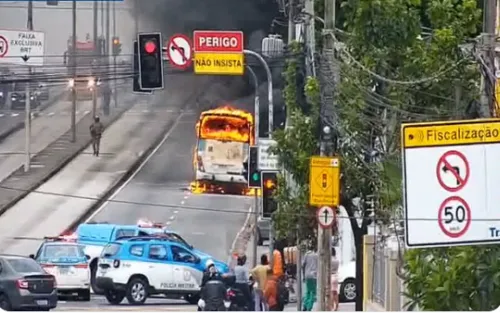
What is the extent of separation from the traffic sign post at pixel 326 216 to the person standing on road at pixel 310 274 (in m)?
2.31

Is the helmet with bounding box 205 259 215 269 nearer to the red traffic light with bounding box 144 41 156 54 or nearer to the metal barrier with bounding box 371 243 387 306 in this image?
the metal barrier with bounding box 371 243 387 306

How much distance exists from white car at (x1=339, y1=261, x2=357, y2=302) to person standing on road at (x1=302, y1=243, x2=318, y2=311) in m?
3.13

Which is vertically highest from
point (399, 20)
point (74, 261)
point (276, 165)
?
point (399, 20)

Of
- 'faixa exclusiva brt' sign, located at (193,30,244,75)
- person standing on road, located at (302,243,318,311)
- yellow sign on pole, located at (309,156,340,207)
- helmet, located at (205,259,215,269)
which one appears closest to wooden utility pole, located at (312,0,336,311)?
yellow sign on pole, located at (309,156,340,207)

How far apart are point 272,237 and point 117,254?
3.09m

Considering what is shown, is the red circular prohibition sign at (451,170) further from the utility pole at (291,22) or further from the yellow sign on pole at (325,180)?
the utility pole at (291,22)

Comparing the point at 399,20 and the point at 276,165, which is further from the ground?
the point at 399,20

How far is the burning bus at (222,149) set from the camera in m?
23.4

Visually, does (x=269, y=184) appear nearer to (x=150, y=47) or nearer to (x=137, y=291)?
(x=137, y=291)

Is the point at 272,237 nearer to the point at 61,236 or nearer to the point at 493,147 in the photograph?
the point at 61,236

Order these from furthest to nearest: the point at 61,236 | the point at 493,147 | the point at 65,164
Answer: the point at 61,236, the point at 65,164, the point at 493,147

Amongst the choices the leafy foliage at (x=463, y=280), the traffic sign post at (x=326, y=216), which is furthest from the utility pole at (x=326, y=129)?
the leafy foliage at (x=463, y=280)

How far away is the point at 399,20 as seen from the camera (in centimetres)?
1509

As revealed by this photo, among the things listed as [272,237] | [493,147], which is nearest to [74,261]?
[272,237]
